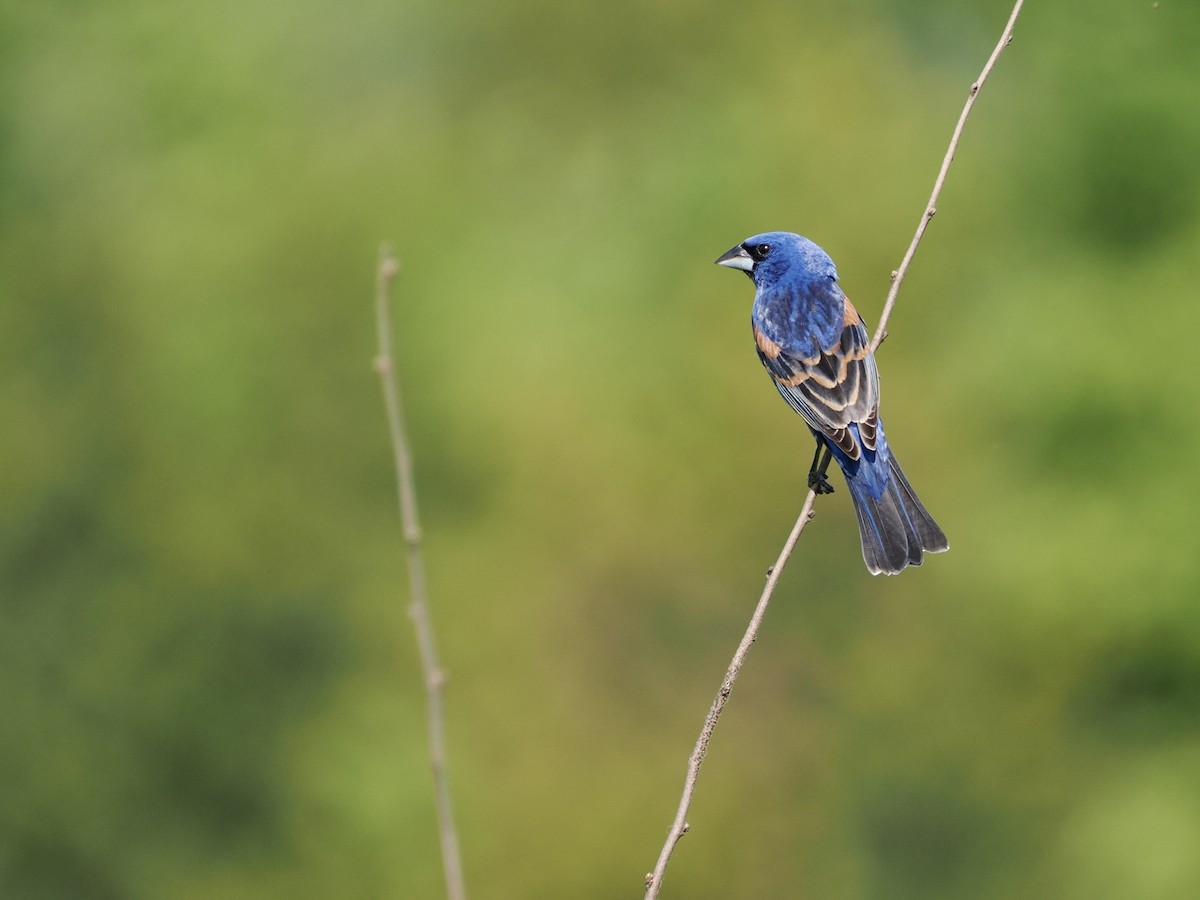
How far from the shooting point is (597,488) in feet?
37.8

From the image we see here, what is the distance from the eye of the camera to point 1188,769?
10.9 meters

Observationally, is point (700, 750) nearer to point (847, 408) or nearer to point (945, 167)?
point (945, 167)

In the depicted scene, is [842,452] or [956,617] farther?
[956,617]

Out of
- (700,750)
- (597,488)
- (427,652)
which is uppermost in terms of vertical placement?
(597,488)

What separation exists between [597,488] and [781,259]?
6846 millimetres

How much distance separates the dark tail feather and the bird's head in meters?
0.87

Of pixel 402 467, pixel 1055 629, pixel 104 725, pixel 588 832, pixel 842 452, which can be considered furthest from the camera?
pixel 104 725

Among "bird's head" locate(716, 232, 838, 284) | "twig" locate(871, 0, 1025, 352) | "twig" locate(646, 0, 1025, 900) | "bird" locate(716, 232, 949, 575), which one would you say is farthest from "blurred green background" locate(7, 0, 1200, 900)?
"twig" locate(646, 0, 1025, 900)

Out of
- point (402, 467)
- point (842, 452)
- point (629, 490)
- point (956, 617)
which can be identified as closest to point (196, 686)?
point (629, 490)

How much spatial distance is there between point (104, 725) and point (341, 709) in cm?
212

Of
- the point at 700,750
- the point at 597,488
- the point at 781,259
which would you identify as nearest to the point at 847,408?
the point at 781,259

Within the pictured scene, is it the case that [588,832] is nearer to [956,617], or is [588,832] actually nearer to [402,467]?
[956,617]

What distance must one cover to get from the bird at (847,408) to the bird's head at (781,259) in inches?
4.0

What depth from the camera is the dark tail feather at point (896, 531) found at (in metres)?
4.04
